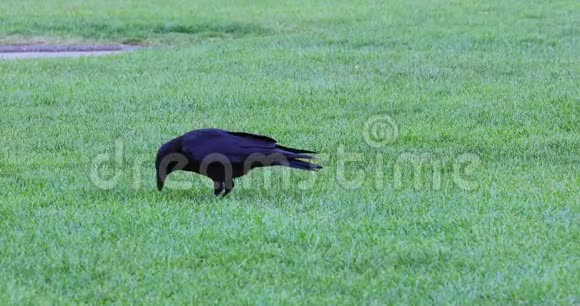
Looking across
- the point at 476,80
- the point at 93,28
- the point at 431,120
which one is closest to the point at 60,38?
the point at 93,28

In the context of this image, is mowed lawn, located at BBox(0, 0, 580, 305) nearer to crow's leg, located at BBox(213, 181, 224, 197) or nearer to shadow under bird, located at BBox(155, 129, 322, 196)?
crow's leg, located at BBox(213, 181, 224, 197)

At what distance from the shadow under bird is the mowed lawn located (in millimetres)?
217

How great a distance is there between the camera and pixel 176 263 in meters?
5.36

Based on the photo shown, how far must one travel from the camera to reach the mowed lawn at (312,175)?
5113 millimetres

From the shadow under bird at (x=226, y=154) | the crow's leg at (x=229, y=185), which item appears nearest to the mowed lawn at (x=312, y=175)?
the crow's leg at (x=229, y=185)

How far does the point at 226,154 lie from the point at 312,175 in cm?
111

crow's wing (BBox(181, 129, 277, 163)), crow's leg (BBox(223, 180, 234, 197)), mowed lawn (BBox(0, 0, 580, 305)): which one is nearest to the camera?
mowed lawn (BBox(0, 0, 580, 305))

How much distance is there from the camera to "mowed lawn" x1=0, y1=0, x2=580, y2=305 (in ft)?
16.8

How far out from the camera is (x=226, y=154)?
6.46 m

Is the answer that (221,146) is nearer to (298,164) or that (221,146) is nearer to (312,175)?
(298,164)

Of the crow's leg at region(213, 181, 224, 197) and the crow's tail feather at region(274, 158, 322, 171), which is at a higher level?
the crow's tail feather at region(274, 158, 322, 171)

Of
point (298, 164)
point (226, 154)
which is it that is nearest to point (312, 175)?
point (298, 164)

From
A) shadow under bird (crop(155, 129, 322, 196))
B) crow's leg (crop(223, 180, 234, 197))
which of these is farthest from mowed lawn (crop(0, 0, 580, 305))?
shadow under bird (crop(155, 129, 322, 196))

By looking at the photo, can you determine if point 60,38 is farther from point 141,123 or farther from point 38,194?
point 38,194
